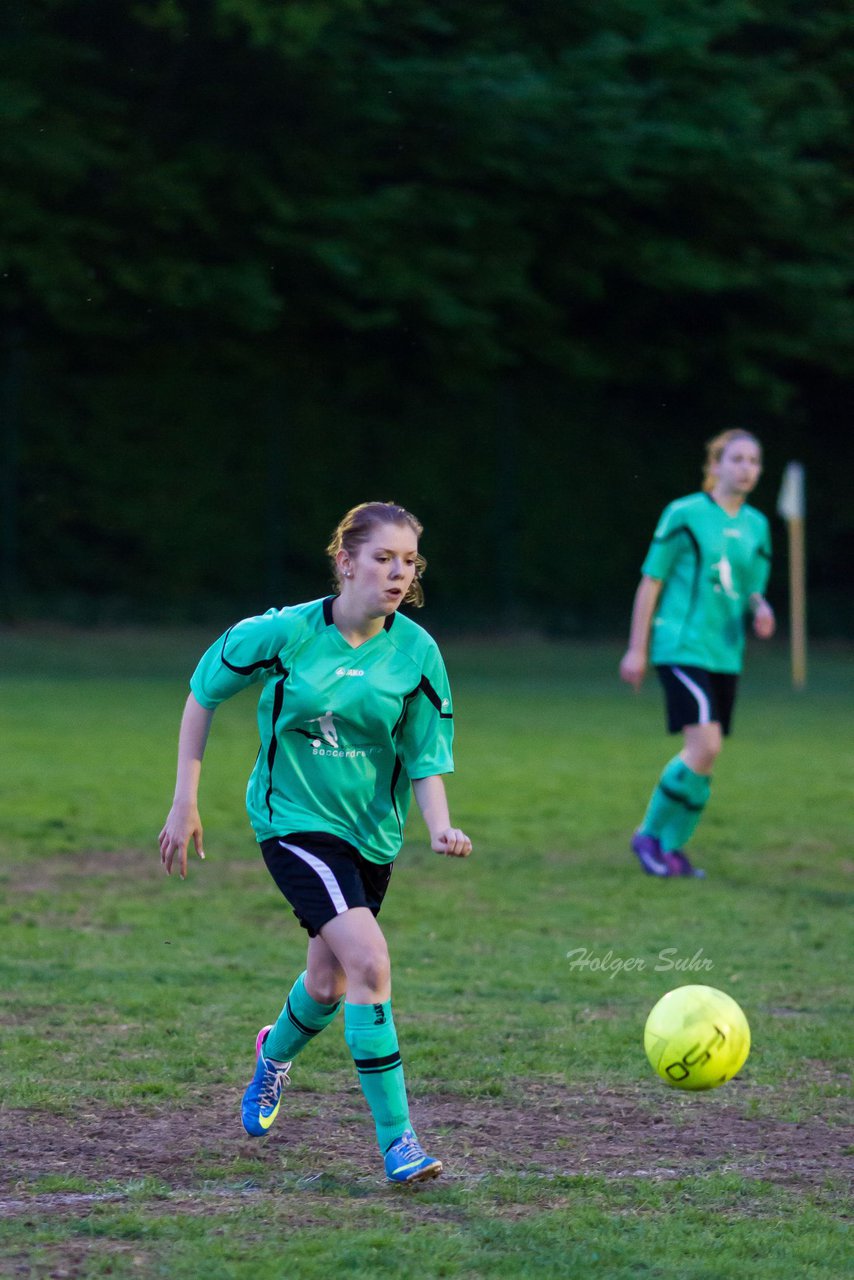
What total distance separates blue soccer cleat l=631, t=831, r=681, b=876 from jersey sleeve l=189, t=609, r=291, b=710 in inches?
177

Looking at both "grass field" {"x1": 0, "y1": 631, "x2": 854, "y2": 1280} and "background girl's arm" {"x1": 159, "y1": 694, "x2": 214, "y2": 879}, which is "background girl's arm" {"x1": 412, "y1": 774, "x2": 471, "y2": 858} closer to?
"background girl's arm" {"x1": 159, "y1": 694, "x2": 214, "y2": 879}

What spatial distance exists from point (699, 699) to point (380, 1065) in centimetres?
474

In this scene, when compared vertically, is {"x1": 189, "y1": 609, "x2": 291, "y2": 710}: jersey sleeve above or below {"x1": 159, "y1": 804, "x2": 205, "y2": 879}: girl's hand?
above

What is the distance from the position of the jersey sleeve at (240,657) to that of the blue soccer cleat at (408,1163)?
47.8 inches

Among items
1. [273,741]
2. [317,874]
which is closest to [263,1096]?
[317,874]

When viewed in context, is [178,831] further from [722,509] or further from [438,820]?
[722,509]

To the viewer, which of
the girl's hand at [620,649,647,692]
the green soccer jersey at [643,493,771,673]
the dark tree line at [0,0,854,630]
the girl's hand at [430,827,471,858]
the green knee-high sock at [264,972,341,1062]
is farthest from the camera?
the dark tree line at [0,0,854,630]

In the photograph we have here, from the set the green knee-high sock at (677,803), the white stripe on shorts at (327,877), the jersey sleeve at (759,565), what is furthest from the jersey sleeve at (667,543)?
the white stripe on shorts at (327,877)

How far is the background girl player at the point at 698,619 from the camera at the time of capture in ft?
28.9

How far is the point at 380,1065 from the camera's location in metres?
4.46

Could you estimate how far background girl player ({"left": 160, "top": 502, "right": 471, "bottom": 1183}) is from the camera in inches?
182

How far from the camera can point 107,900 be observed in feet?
26.7

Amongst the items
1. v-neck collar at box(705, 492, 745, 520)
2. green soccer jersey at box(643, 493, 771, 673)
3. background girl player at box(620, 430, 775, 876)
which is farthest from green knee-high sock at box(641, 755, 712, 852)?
v-neck collar at box(705, 492, 745, 520)

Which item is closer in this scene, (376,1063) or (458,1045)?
(376,1063)
